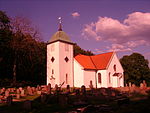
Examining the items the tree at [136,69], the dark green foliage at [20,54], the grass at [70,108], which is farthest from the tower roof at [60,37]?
the tree at [136,69]

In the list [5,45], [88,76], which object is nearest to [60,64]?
[88,76]

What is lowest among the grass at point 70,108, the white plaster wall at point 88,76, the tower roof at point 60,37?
the grass at point 70,108

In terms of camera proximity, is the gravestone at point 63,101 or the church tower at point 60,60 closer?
Result: the gravestone at point 63,101

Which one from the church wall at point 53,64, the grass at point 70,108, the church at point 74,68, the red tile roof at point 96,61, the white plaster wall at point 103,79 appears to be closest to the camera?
the grass at point 70,108

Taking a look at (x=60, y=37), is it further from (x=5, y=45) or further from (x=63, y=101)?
(x=63, y=101)

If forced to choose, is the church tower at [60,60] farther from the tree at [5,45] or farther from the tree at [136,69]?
the tree at [136,69]

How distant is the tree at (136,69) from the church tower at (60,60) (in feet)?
76.7

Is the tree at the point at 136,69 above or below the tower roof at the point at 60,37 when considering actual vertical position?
below

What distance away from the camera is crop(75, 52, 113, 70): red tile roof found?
33.5m

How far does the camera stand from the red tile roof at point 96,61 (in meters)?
33.5

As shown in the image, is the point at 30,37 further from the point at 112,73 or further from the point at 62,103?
the point at 62,103

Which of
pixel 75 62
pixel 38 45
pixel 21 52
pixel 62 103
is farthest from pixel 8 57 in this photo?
pixel 62 103

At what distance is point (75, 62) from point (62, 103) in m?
21.5

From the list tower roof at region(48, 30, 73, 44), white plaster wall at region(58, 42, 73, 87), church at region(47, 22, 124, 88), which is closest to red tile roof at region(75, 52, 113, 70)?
church at region(47, 22, 124, 88)
